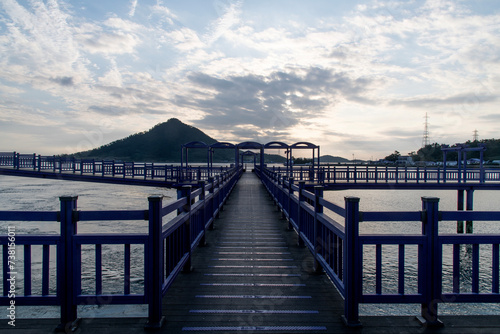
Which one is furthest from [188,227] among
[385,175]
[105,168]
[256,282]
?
[105,168]

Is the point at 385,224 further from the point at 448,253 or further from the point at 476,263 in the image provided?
the point at 476,263

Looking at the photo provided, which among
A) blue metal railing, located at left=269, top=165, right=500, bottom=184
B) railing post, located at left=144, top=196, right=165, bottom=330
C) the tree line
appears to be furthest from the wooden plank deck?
the tree line

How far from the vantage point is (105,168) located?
2812cm

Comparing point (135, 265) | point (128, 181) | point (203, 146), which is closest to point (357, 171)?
point (203, 146)

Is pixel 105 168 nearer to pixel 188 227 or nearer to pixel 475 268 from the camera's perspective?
pixel 188 227

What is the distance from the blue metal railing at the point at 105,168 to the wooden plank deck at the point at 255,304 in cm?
1969

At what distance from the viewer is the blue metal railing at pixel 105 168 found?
25969mm

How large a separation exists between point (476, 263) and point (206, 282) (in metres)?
3.54

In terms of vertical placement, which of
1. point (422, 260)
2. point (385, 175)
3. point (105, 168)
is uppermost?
point (105, 168)

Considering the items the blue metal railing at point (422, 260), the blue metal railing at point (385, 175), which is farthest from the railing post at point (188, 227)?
the blue metal railing at point (385, 175)

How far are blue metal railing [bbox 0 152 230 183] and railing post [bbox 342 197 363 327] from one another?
22257 millimetres

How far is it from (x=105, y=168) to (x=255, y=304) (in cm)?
2774

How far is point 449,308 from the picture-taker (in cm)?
718

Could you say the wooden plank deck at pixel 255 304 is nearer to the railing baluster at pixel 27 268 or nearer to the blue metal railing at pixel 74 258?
the blue metal railing at pixel 74 258
